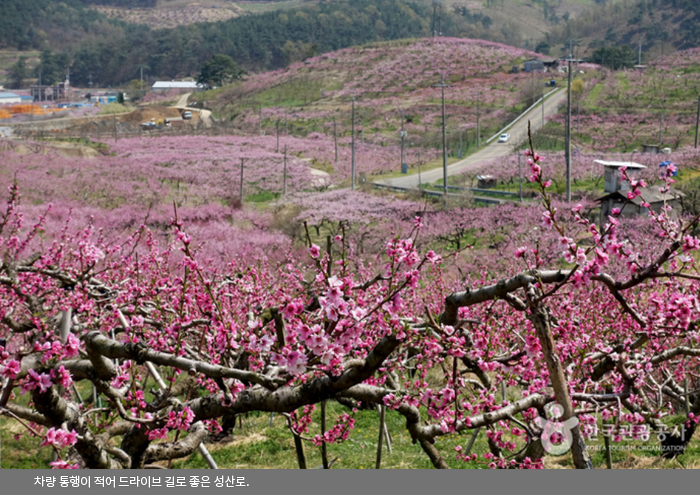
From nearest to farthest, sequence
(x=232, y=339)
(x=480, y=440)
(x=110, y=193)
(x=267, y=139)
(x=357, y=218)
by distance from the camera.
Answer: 1. (x=232, y=339)
2. (x=480, y=440)
3. (x=357, y=218)
4. (x=110, y=193)
5. (x=267, y=139)

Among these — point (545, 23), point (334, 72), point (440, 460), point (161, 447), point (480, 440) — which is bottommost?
point (480, 440)

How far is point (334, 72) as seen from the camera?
3565 inches

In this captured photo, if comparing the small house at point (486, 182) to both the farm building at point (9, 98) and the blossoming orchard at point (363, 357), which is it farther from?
the farm building at point (9, 98)

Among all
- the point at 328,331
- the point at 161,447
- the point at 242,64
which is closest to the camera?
the point at 328,331

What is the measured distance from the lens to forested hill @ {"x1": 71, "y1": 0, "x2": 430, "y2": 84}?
130m

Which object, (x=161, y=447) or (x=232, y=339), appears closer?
(x=232, y=339)

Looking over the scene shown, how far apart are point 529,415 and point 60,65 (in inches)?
5563

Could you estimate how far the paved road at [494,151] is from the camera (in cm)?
4113

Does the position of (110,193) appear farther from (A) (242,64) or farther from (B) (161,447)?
(A) (242,64)

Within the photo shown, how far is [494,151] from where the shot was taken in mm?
50594

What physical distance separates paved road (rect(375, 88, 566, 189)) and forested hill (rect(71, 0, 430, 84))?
70.4 m

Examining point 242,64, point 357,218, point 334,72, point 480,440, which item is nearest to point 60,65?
point 242,64

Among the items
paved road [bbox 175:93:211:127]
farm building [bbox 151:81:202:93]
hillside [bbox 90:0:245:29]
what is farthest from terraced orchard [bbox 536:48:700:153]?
hillside [bbox 90:0:245:29]

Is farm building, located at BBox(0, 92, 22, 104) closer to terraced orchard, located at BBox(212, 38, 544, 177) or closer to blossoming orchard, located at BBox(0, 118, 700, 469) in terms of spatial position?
terraced orchard, located at BBox(212, 38, 544, 177)
